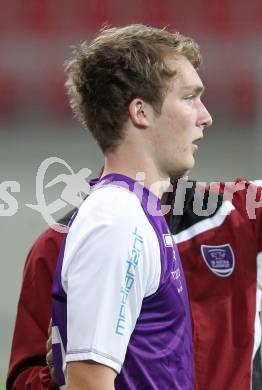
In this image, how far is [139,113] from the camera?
146cm

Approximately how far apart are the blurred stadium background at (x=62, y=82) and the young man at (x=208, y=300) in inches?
77.6

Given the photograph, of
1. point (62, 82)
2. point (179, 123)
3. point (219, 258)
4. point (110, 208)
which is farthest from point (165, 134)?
point (62, 82)

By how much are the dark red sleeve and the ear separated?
0.37m

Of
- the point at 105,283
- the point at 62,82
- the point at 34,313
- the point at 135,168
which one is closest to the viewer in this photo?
the point at 105,283

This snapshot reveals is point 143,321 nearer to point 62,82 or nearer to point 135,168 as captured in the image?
point 135,168

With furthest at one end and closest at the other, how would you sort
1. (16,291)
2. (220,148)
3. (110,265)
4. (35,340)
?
(220,148) < (16,291) < (35,340) < (110,265)

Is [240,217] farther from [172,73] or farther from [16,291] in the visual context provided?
[16,291]

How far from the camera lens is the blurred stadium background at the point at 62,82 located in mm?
4090

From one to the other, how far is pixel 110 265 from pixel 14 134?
129 inches

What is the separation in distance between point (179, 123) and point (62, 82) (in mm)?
3211

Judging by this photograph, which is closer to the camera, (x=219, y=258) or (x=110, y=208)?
(x=110, y=208)

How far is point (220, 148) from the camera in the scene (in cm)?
425

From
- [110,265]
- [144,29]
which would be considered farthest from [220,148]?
[110,265]

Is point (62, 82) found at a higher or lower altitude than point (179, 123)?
higher
